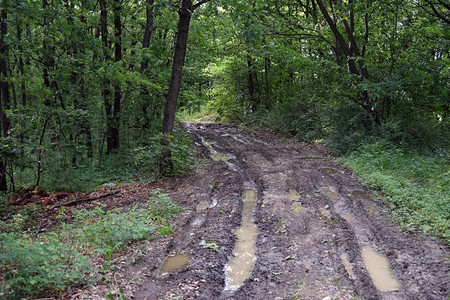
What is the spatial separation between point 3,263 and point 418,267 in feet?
16.9

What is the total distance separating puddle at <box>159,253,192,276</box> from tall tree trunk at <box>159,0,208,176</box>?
507 centimetres

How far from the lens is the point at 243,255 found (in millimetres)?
5098

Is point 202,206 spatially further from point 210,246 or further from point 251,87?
point 251,87

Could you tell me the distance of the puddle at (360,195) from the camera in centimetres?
758

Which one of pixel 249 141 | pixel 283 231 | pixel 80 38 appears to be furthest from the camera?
pixel 249 141

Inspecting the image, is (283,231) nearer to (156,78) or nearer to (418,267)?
(418,267)

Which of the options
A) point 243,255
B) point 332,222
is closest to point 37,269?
point 243,255

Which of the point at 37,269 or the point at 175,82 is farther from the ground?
the point at 175,82

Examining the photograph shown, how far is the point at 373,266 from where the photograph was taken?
4.61 metres

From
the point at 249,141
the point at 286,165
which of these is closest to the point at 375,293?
the point at 286,165

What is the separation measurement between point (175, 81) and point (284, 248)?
6.37 meters

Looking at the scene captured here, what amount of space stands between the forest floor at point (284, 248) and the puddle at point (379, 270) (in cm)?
1

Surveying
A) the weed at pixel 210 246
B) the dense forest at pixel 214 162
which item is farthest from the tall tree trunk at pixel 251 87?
the weed at pixel 210 246

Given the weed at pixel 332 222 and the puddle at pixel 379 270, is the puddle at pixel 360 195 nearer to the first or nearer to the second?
the weed at pixel 332 222
